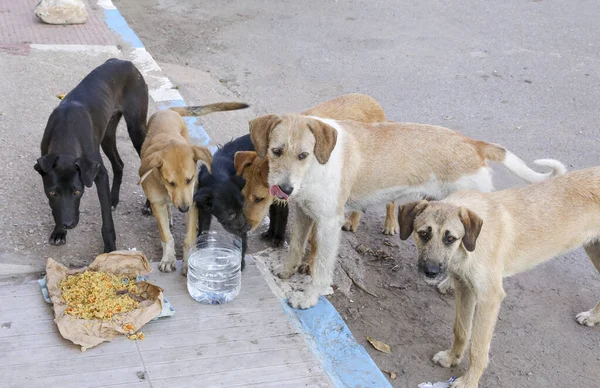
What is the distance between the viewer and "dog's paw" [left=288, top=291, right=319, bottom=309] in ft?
17.0

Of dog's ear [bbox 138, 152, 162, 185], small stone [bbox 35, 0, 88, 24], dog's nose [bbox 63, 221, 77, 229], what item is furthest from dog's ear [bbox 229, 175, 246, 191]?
small stone [bbox 35, 0, 88, 24]

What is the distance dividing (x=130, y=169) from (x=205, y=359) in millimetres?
3157

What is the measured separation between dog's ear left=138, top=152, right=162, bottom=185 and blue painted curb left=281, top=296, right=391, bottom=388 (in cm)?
142

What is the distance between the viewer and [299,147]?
4836mm

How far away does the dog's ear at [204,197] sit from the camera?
5.02m

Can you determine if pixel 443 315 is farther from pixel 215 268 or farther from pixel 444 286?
pixel 215 268

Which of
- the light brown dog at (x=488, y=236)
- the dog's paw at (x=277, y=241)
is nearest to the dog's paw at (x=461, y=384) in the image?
the light brown dog at (x=488, y=236)

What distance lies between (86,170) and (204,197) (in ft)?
2.90

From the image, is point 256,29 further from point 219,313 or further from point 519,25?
point 219,313

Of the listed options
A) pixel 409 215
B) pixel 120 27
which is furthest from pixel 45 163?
pixel 120 27

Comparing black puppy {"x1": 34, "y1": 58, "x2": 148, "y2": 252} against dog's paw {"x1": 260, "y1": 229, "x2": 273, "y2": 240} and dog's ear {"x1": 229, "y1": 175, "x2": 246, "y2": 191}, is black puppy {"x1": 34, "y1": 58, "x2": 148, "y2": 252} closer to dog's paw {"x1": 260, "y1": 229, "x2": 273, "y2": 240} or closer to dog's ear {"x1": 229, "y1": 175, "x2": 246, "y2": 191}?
dog's ear {"x1": 229, "y1": 175, "x2": 246, "y2": 191}

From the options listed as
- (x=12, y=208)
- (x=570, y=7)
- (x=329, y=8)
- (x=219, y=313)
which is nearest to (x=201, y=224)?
(x=219, y=313)

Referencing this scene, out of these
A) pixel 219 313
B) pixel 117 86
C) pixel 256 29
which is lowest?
pixel 256 29

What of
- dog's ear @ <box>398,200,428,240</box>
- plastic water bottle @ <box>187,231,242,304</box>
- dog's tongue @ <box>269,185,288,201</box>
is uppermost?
dog's ear @ <box>398,200,428,240</box>
